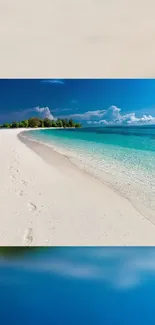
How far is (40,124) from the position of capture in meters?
3.88

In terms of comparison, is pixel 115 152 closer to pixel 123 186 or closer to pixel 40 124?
pixel 123 186

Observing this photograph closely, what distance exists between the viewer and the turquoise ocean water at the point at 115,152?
11.6 ft

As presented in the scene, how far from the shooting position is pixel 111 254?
2.65 m

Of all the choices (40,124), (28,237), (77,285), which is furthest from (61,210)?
(40,124)

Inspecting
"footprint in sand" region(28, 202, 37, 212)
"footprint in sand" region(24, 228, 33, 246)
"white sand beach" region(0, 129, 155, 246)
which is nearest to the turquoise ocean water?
"white sand beach" region(0, 129, 155, 246)

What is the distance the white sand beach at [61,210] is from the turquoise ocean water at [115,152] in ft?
0.74

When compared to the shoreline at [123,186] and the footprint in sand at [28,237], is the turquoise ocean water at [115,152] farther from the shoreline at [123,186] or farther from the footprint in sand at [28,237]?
the footprint in sand at [28,237]

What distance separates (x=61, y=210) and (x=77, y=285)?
875 millimetres

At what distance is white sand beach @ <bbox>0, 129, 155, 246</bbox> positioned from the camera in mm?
2742

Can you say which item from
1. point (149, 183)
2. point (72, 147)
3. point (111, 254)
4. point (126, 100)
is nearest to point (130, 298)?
point (111, 254)

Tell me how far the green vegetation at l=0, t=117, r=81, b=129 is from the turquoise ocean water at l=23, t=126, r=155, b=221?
65mm

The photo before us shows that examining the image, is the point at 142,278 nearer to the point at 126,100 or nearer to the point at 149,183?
the point at 149,183

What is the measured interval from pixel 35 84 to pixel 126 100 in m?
0.94

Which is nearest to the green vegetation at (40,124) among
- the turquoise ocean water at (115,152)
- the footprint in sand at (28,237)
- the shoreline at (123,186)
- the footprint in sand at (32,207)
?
the turquoise ocean water at (115,152)
